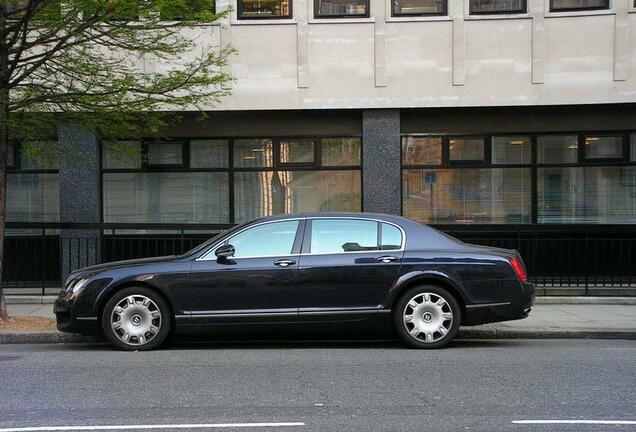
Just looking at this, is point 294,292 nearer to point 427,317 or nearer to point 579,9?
point 427,317

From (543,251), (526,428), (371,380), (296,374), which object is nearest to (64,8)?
(296,374)

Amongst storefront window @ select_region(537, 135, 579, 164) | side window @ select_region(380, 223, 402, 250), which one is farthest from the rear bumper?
storefront window @ select_region(537, 135, 579, 164)

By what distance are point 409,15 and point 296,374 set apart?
843 cm

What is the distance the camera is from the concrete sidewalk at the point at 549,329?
880 centimetres

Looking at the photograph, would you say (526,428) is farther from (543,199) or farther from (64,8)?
(543,199)

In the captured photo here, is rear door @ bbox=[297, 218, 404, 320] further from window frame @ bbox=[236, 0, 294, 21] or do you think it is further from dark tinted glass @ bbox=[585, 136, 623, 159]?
dark tinted glass @ bbox=[585, 136, 623, 159]

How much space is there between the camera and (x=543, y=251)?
12547mm

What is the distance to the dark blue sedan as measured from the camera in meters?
7.86

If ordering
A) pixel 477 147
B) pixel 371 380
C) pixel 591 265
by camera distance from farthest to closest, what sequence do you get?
pixel 477 147
pixel 591 265
pixel 371 380

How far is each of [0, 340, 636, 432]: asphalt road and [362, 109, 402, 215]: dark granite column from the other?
495cm

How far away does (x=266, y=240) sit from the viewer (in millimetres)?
8102

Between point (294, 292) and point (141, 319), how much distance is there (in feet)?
6.09

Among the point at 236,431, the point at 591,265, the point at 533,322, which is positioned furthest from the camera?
the point at 591,265

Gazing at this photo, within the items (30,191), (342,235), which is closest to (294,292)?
(342,235)
